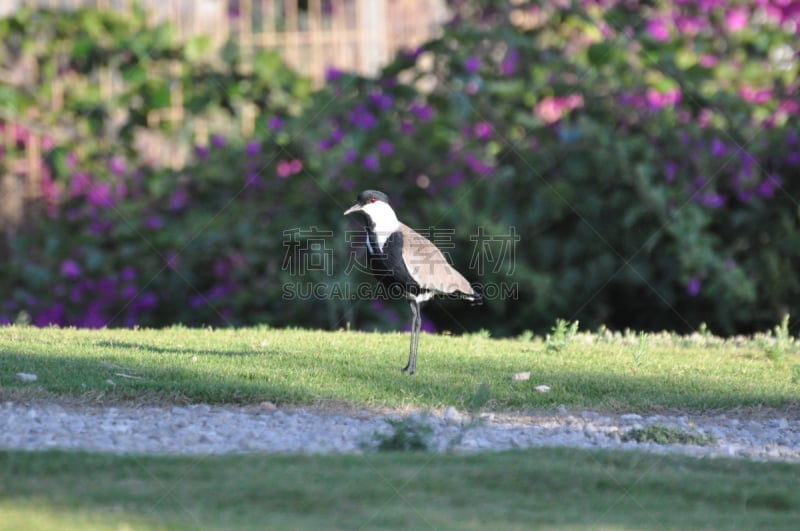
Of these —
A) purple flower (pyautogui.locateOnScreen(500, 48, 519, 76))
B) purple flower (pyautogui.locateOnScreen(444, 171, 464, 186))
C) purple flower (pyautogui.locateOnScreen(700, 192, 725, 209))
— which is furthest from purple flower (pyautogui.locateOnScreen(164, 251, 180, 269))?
purple flower (pyautogui.locateOnScreen(700, 192, 725, 209))

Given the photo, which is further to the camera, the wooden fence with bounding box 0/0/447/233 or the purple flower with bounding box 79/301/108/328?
the wooden fence with bounding box 0/0/447/233

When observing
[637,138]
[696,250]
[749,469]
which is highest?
[637,138]

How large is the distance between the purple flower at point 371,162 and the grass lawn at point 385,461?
104 inches

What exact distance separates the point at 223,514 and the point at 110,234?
24.1ft

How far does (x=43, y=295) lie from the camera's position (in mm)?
11234

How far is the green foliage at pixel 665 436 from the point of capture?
5.86 meters

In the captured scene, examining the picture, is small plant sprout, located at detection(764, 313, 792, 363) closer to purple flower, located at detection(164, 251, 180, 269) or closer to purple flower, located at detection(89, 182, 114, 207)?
purple flower, located at detection(164, 251, 180, 269)

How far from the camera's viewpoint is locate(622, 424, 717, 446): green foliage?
5.86 metres

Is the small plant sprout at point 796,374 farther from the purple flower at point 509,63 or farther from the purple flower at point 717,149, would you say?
the purple flower at point 509,63

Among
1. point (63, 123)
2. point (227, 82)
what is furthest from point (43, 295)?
point (227, 82)

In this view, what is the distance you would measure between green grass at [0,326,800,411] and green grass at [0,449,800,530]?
113 centimetres

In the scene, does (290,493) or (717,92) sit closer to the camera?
(290,493)

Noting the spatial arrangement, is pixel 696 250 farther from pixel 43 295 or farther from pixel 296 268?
pixel 43 295

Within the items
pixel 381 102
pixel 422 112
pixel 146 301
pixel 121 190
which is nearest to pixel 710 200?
pixel 422 112
